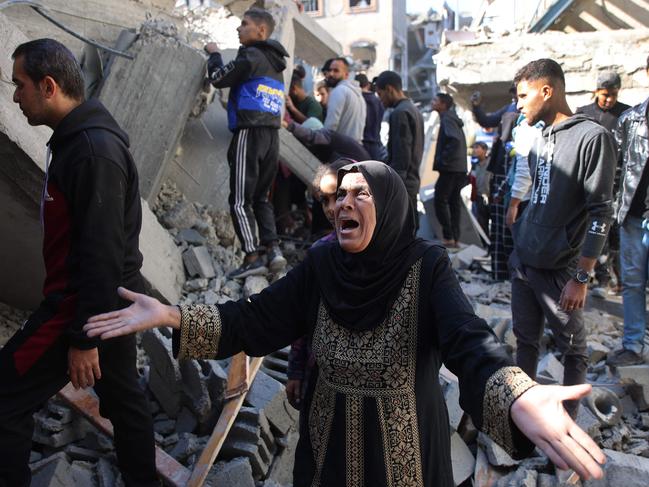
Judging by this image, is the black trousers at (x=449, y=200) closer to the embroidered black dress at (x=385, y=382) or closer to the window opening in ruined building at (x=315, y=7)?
the embroidered black dress at (x=385, y=382)

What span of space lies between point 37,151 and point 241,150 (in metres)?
1.68

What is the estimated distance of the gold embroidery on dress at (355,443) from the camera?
1929 mm

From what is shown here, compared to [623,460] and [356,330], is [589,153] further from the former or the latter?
[356,330]

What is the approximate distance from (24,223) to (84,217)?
6.08ft

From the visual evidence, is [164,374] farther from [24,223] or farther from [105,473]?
[24,223]

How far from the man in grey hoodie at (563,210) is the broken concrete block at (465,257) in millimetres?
3657

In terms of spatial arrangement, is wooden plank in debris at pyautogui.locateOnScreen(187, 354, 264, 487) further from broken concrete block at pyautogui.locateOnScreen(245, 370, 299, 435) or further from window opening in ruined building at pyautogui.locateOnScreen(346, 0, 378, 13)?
window opening in ruined building at pyautogui.locateOnScreen(346, 0, 378, 13)

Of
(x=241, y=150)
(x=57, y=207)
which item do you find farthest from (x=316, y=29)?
(x=57, y=207)

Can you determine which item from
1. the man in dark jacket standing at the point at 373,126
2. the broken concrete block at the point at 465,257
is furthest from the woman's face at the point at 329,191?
the broken concrete block at the point at 465,257

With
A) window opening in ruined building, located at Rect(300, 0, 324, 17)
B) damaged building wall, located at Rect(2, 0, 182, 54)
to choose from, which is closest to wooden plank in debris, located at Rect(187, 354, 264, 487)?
damaged building wall, located at Rect(2, 0, 182, 54)

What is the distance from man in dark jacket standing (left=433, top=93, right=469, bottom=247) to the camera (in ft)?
23.4

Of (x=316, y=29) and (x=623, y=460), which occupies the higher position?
(x=316, y=29)

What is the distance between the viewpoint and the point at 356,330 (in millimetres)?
1938

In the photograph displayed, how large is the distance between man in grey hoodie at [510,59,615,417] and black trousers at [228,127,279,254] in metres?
2.25
